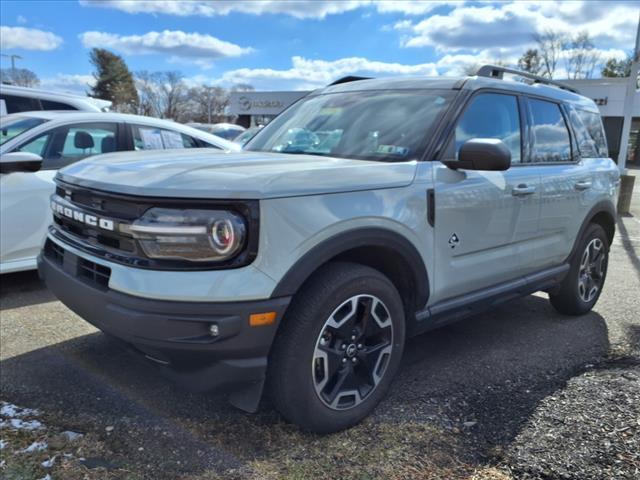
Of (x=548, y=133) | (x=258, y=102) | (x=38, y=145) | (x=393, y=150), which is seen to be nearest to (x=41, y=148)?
(x=38, y=145)

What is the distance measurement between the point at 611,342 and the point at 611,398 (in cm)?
115

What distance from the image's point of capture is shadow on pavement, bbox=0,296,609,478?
8.69 ft

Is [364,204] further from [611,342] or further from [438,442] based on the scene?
[611,342]

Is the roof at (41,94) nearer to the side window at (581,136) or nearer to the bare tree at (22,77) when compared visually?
the side window at (581,136)

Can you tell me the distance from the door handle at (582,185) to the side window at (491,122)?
760 mm

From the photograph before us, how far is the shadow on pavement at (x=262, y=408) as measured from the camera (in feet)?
8.69

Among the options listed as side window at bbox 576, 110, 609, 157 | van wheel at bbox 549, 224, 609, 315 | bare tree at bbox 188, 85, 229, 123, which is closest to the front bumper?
van wheel at bbox 549, 224, 609, 315

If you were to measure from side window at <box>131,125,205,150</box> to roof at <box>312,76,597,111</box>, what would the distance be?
7.03ft

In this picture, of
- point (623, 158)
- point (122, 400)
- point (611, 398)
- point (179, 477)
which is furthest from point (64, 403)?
point (623, 158)

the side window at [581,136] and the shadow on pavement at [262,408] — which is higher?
the side window at [581,136]

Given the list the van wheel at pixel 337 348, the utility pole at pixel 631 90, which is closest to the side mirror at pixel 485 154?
the van wheel at pixel 337 348

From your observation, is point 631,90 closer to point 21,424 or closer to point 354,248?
point 354,248

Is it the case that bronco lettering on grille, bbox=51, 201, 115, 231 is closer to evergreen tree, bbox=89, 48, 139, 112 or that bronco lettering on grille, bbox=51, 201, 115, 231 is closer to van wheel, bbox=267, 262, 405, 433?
van wheel, bbox=267, 262, 405, 433

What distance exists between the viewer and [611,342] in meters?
4.12
